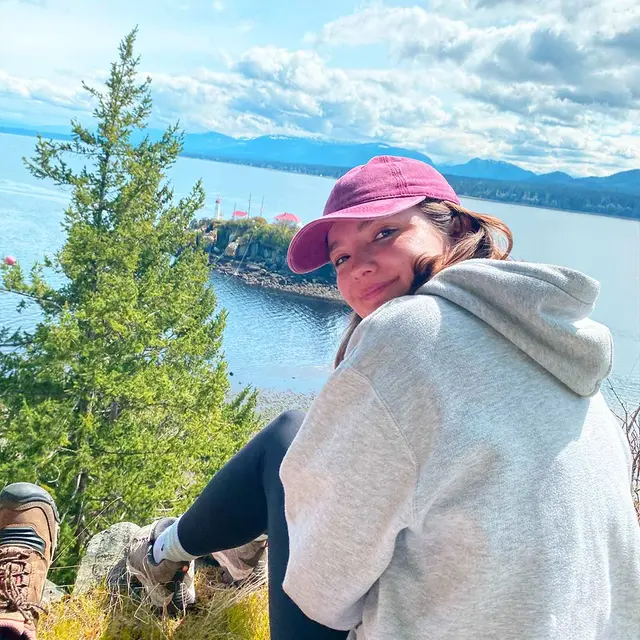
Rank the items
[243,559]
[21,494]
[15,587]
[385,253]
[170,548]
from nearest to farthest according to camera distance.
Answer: [385,253] < [15,587] < [170,548] < [21,494] < [243,559]

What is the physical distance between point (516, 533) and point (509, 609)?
117 mm

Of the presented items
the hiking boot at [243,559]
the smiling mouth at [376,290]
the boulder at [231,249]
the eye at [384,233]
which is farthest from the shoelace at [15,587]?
the boulder at [231,249]

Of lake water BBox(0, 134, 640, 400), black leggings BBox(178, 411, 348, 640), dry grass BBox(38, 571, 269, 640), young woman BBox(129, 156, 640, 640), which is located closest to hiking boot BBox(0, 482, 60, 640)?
dry grass BBox(38, 571, 269, 640)

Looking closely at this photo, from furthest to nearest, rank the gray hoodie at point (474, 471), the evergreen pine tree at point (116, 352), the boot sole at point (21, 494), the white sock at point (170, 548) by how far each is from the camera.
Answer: the evergreen pine tree at point (116, 352) → the boot sole at point (21, 494) → the white sock at point (170, 548) → the gray hoodie at point (474, 471)

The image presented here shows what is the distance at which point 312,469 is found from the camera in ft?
2.93

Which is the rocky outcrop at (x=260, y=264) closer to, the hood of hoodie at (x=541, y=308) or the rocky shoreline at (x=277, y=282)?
the rocky shoreline at (x=277, y=282)

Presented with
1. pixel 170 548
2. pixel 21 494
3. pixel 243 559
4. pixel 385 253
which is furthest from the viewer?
pixel 243 559

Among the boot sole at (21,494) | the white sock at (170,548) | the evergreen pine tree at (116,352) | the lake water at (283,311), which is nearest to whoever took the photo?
the white sock at (170,548)

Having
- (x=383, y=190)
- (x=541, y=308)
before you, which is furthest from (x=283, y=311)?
(x=541, y=308)

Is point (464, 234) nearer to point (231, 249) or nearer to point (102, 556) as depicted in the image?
point (102, 556)

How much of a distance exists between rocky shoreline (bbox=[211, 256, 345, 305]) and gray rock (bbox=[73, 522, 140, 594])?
44.1 meters

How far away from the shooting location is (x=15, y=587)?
164 centimetres

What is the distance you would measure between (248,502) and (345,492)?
73 centimetres

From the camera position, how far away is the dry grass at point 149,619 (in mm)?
1814
